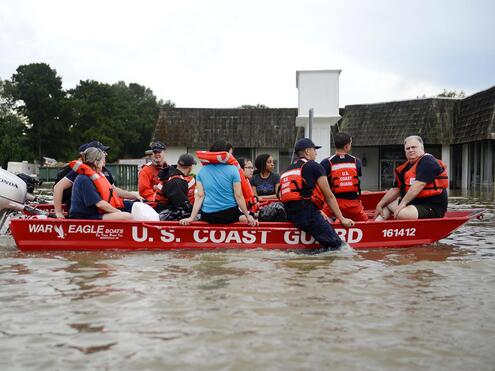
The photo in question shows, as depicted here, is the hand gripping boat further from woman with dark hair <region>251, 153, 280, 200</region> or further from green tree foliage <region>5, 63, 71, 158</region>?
green tree foliage <region>5, 63, 71, 158</region>

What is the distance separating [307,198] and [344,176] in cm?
88

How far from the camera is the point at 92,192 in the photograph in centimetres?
759

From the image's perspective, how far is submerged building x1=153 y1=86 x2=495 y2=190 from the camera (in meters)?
26.5

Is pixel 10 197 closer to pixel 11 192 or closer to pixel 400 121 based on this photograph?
pixel 11 192

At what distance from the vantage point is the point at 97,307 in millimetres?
4656

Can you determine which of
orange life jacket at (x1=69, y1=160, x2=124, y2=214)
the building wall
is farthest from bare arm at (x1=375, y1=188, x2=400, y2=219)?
the building wall

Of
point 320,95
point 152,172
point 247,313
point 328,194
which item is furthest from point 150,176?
point 320,95

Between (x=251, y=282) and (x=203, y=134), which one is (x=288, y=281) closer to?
(x=251, y=282)

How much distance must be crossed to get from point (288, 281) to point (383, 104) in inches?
1083

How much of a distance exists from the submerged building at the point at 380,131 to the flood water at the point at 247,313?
20296 millimetres

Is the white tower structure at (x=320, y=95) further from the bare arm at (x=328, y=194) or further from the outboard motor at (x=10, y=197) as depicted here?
the outboard motor at (x=10, y=197)

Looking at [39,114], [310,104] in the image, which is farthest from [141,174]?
[39,114]

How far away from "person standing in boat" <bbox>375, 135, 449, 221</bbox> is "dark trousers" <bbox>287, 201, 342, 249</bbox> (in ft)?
3.90

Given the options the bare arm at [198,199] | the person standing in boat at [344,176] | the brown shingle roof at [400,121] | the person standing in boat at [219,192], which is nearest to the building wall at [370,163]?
the brown shingle roof at [400,121]
